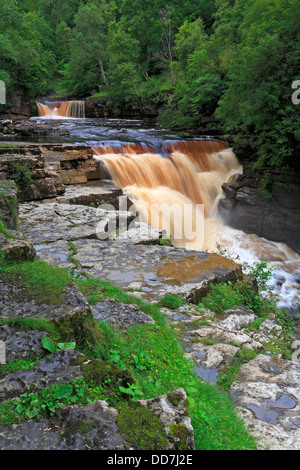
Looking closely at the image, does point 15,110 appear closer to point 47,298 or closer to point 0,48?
point 0,48

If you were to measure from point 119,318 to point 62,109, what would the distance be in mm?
29053

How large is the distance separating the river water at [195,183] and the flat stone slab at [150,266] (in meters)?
3.52

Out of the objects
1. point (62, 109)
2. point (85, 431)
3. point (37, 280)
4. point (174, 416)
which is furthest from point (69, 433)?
point (62, 109)

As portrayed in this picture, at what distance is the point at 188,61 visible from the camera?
22.0 m

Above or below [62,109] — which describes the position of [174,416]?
below

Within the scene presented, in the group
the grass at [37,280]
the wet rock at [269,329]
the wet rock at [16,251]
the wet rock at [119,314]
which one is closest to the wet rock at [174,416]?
the grass at [37,280]

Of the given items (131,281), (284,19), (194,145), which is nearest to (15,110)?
(194,145)

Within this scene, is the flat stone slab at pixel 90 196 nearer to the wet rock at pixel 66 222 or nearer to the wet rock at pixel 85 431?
the wet rock at pixel 66 222

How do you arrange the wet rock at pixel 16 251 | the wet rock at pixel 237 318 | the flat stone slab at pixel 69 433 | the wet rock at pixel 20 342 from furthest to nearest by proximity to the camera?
1. the wet rock at pixel 237 318
2. the wet rock at pixel 16 251
3. the wet rock at pixel 20 342
4. the flat stone slab at pixel 69 433

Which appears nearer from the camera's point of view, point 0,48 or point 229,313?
point 229,313

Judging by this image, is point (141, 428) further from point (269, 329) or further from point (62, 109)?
point (62, 109)

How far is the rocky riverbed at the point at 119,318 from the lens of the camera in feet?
5.75

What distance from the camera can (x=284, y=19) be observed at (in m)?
10.2

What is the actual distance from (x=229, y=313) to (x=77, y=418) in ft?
10.2
